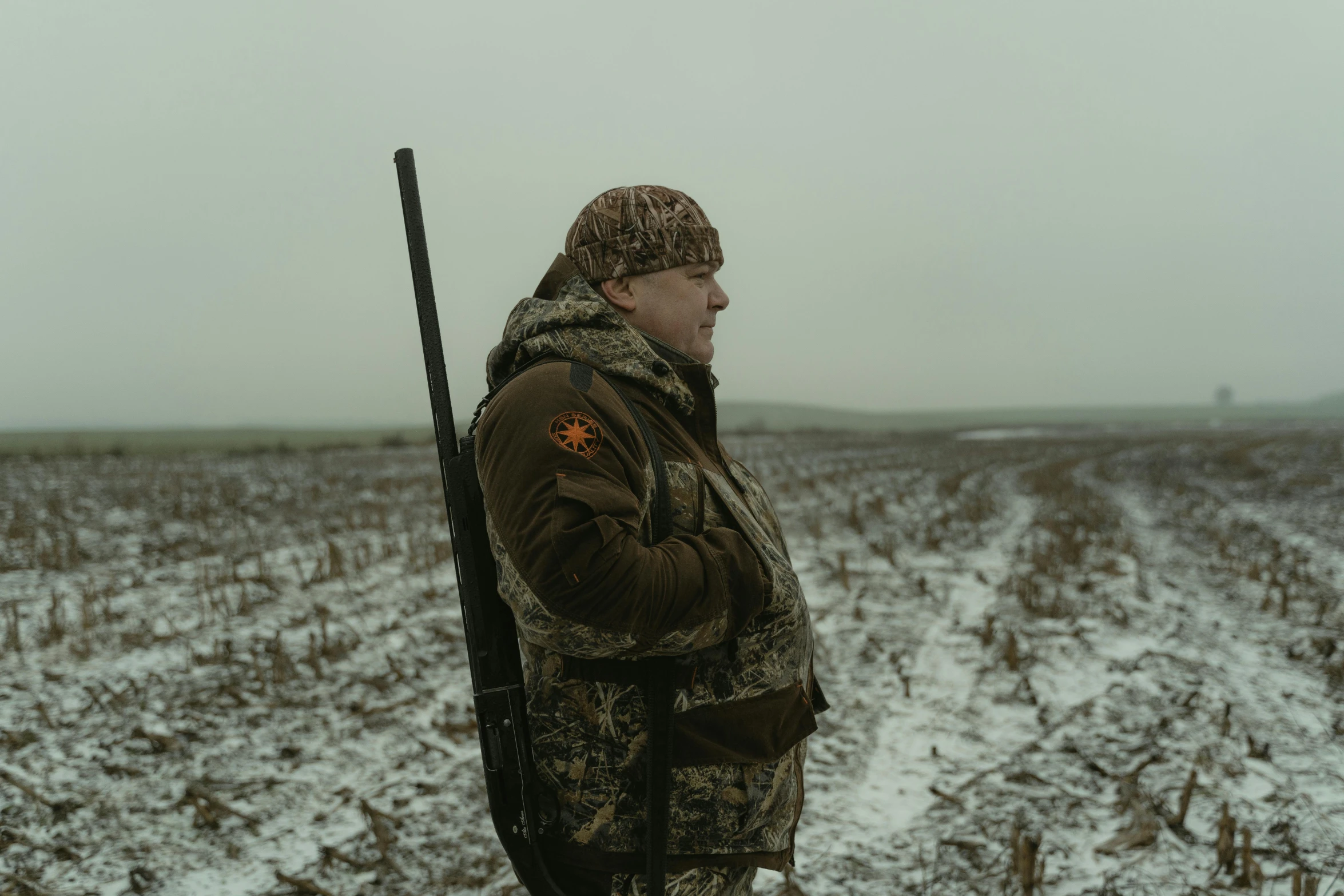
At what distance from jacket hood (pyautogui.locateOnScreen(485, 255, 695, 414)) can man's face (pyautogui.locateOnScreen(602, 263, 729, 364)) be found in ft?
0.19

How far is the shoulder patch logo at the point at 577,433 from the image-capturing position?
1.53 metres

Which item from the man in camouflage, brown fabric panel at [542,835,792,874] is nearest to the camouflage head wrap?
the man in camouflage

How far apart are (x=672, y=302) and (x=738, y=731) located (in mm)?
1009

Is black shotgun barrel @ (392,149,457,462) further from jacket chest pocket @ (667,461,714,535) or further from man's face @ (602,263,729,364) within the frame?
jacket chest pocket @ (667,461,714,535)

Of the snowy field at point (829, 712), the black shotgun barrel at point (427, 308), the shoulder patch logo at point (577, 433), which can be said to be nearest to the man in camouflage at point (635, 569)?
the shoulder patch logo at point (577, 433)

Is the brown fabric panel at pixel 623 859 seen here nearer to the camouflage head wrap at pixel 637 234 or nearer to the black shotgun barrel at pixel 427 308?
the black shotgun barrel at pixel 427 308

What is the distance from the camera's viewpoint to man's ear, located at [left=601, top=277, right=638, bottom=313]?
1892mm

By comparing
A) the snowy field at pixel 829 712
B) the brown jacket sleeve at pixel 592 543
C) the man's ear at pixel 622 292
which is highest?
the man's ear at pixel 622 292

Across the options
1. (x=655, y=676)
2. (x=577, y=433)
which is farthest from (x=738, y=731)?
(x=577, y=433)

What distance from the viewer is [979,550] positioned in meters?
9.63

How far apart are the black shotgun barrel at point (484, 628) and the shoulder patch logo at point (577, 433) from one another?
464mm

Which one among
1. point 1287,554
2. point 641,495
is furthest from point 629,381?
point 1287,554

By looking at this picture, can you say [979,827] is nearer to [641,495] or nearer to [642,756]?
[642,756]

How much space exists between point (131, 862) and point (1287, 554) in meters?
10.6
